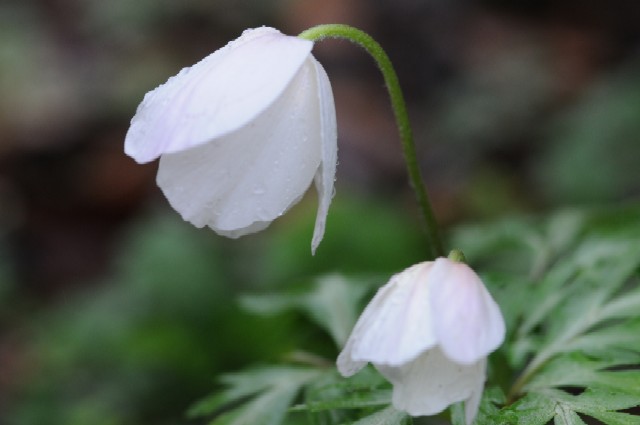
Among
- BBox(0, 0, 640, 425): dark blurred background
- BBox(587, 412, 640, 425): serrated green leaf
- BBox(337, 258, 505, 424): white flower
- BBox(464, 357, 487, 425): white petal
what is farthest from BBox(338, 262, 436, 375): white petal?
BBox(0, 0, 640, 425): dark blurred background

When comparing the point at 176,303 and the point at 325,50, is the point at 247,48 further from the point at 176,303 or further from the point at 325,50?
the point at 325,50

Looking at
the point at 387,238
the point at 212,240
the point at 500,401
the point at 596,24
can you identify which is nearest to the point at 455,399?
the point at 500,401

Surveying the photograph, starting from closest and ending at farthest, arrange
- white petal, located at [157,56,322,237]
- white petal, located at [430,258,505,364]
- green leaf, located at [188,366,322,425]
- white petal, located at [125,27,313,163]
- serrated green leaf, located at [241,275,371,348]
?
white petal, located at [430,258,505,364] < white petal, located at [125,27,313,163] < white petal, located at [157,56,322,237] < green leaf, located at [188,366,322,425] < serrated green leaf, located at [241,275,371,348]

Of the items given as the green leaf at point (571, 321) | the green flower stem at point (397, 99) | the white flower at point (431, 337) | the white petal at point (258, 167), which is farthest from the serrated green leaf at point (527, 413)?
the white petal at point (258, 167)

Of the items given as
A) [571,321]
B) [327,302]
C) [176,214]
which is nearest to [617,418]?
[571,321]

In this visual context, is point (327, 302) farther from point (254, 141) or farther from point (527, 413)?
point (254, 141)

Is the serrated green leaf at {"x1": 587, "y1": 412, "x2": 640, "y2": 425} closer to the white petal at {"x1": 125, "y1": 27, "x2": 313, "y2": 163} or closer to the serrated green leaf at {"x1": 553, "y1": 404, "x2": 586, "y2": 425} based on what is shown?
the serrated green leaf at {"x1": 553, "y1": 404, "x2": 586, "y2": 425}

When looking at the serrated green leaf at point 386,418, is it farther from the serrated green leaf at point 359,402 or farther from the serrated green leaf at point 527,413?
the serrated green leaf at point 527,413
